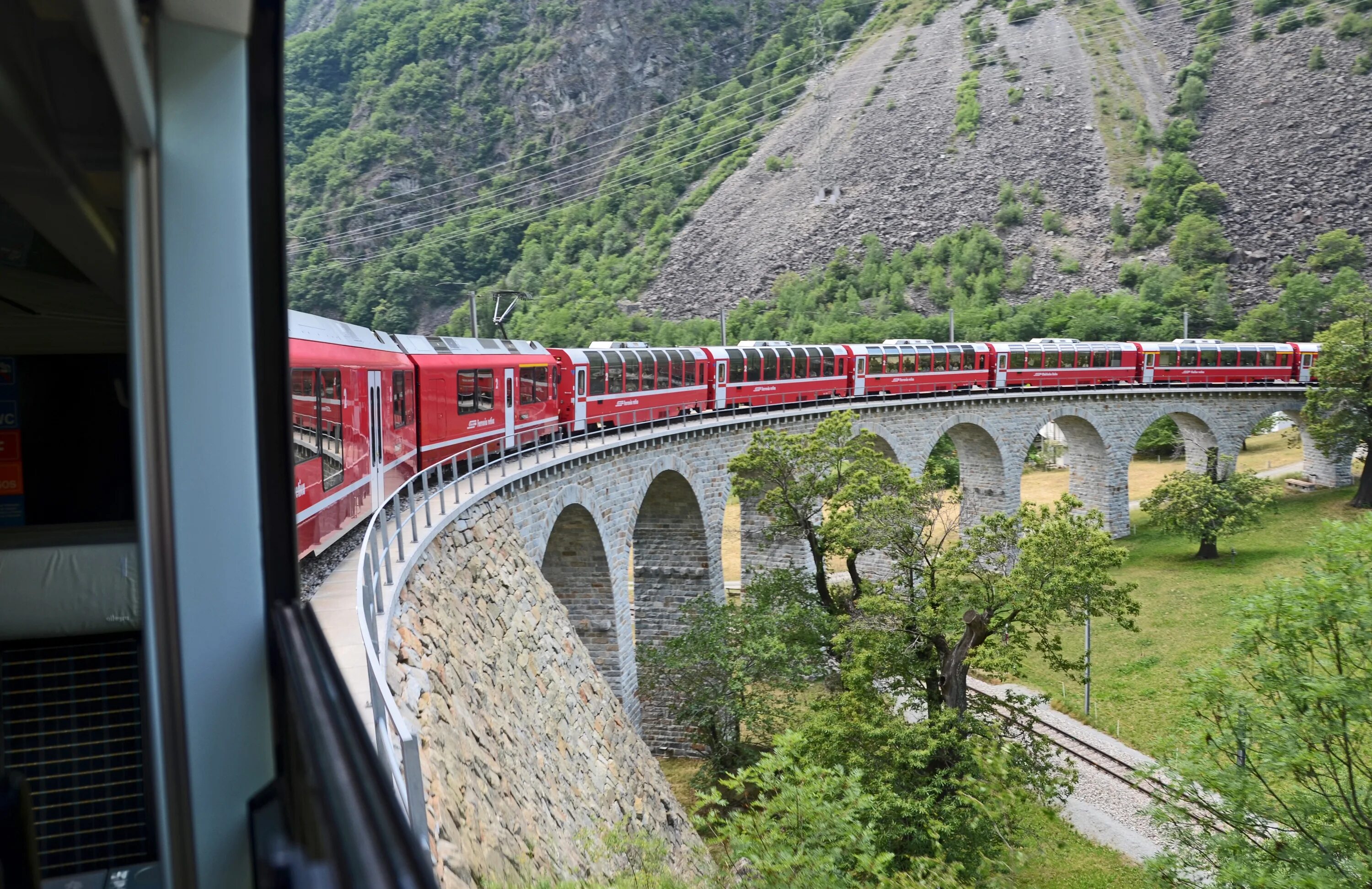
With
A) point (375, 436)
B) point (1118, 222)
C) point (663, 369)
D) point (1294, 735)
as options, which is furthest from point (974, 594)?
point (1118, 222)

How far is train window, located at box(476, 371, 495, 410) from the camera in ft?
58.3

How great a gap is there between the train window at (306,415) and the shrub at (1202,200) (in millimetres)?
72532

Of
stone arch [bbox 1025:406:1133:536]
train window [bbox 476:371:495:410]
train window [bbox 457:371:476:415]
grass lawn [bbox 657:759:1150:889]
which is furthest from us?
stone arch [bbox 1025:406:1133:536]

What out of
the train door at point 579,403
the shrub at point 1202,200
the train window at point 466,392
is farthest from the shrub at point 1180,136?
the train window at point 466,392

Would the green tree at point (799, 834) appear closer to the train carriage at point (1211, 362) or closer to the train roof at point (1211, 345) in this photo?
the train carriage at point (1211, 362)

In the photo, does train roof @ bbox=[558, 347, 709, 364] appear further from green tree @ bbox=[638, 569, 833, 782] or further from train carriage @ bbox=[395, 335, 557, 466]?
green tree @ bbox=[638, 569, 833, 782]

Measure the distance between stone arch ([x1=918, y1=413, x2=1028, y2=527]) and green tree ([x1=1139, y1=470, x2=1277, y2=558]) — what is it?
5.29 m

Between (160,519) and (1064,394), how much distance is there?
3931 centimetres

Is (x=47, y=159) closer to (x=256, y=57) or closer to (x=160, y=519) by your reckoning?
(x=256, y=57)

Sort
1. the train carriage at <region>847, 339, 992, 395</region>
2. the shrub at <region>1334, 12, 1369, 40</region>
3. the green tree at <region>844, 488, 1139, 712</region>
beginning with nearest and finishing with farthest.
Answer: the green tree at <region>844, 488, 1139, 712</region> → the train carriage at <region>847, 339, 992, 395</region> → the shrub at <region>1334, 12, 1369, 40</region>

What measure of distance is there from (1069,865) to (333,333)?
15.8 metres

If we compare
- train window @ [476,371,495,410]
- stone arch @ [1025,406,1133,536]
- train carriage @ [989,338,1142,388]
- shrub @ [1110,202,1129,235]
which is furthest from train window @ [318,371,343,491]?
shrub @ [1110,202,1129,235]

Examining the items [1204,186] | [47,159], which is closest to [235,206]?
[47,159]

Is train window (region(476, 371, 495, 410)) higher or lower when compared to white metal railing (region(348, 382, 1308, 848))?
higher
